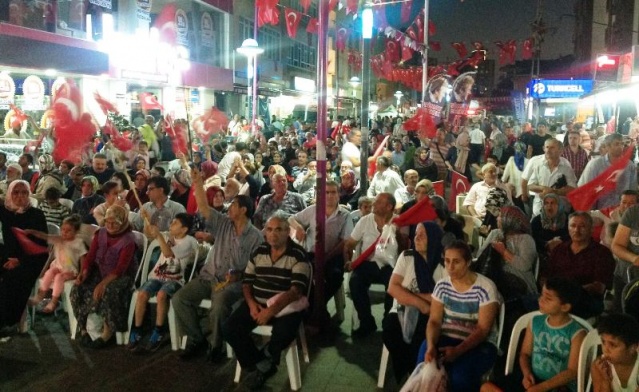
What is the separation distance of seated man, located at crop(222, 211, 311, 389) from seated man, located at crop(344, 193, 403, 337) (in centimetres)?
103

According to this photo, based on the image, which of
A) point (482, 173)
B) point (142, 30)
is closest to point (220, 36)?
point (142, 30)

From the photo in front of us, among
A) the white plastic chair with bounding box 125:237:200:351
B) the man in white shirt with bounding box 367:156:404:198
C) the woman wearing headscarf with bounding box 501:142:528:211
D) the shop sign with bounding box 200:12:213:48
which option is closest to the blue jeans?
the white plastic chair with bounding box 125:237:200:351

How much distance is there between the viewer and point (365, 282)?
6.49 m

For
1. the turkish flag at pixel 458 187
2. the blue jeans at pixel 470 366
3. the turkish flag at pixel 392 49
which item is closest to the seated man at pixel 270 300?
the blue jeans at pixel 470 366

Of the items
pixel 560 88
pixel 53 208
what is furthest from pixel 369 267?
pixel 560 88

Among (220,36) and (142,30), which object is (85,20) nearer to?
(142,30)

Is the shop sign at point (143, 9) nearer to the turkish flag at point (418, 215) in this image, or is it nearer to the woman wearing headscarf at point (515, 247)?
the turkish flag at point (418, 215)

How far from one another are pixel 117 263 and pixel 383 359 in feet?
9.15

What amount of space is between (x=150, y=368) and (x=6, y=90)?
11.6 m

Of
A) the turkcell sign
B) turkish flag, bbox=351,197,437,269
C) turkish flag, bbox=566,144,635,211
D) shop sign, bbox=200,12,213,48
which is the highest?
shop sign, bbox=200,12,213,48

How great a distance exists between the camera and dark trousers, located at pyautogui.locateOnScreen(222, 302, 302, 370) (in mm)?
5281

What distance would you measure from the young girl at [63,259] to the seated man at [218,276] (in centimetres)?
147

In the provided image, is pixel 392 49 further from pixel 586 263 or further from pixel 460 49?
pixel 586 263

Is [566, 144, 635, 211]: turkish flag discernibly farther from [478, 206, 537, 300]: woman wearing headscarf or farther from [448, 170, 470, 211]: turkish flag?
[448, 170, 470, 211]: turkish flag
